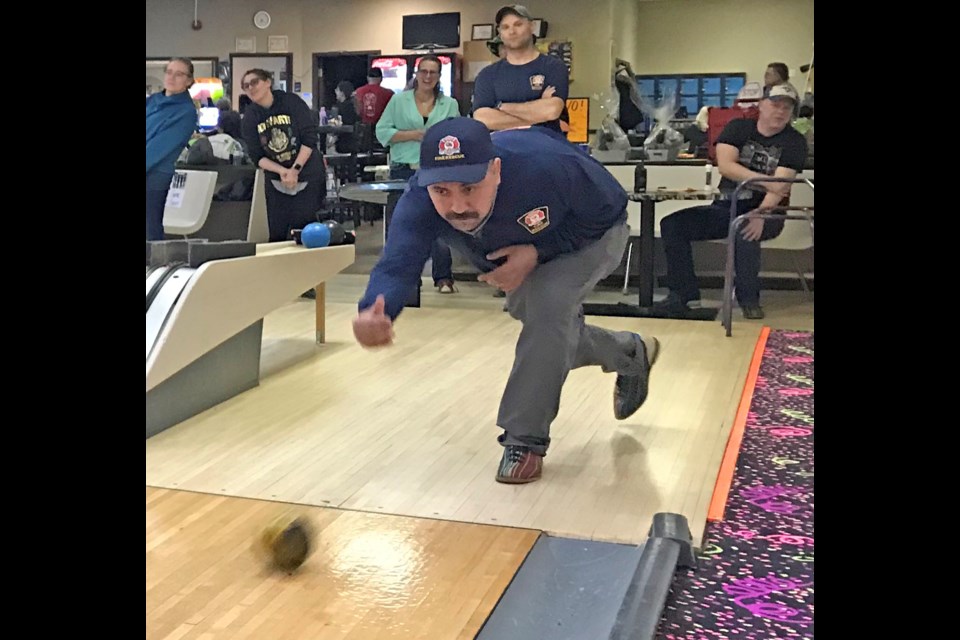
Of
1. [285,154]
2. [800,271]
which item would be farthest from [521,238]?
[800,271]

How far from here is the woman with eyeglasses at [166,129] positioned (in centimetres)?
421

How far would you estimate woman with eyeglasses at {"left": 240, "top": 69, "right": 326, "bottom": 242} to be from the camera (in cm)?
521

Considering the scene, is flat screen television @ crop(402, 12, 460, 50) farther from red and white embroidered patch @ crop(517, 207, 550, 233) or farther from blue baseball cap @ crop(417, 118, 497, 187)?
blue baseball cap @ crop(417, 118, 497, 187)

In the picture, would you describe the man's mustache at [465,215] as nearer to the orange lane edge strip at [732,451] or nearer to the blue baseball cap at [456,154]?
the blue baseball cap at [456,154]

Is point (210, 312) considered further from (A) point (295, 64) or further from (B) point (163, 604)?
(A) point (295, 64)

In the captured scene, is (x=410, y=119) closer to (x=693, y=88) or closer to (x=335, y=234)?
(x=335, y=234)

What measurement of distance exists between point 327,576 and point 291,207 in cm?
369

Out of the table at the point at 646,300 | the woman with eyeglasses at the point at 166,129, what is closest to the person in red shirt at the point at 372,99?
the table at the point at 646,300

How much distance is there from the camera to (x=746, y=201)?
5027mm

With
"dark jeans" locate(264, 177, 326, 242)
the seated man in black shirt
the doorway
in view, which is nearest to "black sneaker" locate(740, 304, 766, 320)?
the seated man in black shirt

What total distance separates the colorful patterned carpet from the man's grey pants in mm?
509

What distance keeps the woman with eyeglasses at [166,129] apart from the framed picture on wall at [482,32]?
712 centimetres
